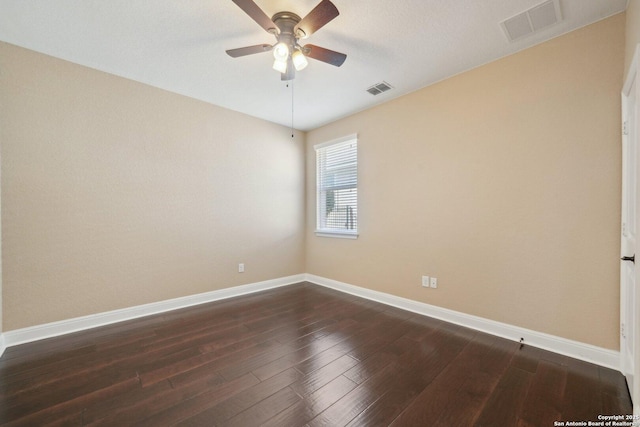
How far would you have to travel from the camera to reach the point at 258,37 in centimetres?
218

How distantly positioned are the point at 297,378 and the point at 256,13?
2.47 meters

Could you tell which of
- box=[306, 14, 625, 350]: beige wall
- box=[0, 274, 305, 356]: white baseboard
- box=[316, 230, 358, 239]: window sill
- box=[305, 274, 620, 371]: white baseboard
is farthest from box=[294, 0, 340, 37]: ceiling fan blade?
box=[0, 274, 305, 356]: white baseboard

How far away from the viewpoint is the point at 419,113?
3.03 m

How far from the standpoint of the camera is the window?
12.6ft

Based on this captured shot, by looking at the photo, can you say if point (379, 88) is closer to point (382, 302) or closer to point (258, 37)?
point (258, 37)

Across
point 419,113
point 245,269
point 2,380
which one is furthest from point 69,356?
point 419,113

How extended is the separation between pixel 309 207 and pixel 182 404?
333 centimetres

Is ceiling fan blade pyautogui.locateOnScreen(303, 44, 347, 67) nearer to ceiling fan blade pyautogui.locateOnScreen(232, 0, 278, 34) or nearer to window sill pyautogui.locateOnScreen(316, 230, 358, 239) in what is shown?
ceiling fan blade pyautogui.locateOnScreen(232, 0, 278, 34)

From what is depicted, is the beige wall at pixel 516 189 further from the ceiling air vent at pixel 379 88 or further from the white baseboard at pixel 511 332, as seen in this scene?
the ceiling air vent at pixel 379 88

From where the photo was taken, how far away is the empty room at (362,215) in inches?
65.5

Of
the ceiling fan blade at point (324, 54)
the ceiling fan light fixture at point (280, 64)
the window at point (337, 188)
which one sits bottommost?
the window at point (337, 188)

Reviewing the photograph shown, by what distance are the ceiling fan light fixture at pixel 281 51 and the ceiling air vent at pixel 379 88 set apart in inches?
56.3

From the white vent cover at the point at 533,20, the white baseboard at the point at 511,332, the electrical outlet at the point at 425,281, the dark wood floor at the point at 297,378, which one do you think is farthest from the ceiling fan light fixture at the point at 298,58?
the white baseboard at the point at 511,332

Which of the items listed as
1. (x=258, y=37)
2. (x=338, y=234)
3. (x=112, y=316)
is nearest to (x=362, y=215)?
(x=338, y=234)
